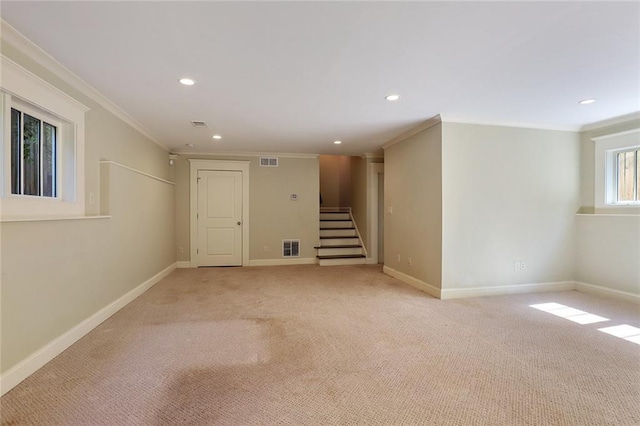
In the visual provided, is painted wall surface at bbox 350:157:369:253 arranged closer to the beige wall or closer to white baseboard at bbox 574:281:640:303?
the beige wall

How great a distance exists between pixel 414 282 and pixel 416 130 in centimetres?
219

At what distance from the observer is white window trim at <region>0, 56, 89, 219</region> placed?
2000 mm

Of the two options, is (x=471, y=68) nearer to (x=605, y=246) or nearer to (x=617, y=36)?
(x=617, y=36)

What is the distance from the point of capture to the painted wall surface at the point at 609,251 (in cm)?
377

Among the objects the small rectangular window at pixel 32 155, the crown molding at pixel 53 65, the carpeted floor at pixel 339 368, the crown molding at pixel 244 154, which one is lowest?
the carpeted floor at pixel 339 368

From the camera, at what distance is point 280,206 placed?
252 inches

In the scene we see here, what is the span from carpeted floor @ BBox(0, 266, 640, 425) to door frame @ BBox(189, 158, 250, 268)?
243 cm

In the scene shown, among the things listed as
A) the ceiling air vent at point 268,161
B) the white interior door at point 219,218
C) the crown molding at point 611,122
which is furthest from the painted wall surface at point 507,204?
the white interior door at point 219,218

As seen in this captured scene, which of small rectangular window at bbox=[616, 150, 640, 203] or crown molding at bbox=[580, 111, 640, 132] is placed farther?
small rectangular window at bbox=[616, 150, 640, 203]

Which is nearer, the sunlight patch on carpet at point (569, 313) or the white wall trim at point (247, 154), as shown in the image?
the sunlight patch on carpet at point (569, 313)

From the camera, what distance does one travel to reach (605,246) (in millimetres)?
4078

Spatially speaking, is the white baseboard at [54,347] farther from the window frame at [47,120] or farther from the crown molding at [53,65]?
the crown molding at [53,65]

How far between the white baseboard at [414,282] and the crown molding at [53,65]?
14.2ft

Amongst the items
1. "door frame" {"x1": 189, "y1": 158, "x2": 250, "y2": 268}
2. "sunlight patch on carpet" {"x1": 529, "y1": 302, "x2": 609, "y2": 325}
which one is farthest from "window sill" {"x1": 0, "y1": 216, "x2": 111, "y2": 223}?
"sunlight patch on carpet" {"x1": 529, "y1": 302, "x2": 609, "y2": 325}
